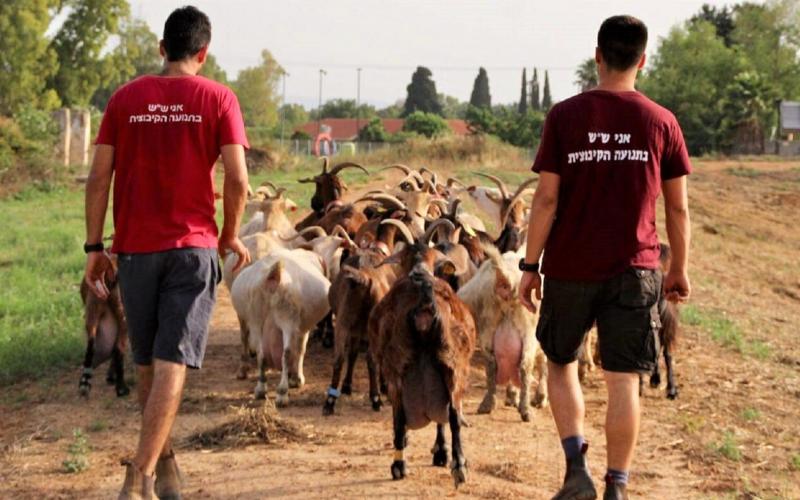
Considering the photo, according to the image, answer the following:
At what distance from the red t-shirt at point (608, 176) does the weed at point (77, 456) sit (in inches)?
132

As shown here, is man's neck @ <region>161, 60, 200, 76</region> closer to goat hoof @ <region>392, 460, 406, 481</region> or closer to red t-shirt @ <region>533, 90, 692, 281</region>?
red t-shirt @ <region>533, 90, 692, 281</region>

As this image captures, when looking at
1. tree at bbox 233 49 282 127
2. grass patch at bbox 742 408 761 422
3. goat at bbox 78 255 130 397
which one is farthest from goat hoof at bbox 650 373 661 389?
tree at bbox 233 49 282 127

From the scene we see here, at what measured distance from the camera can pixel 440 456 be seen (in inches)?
278

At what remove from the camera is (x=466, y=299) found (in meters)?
9.23

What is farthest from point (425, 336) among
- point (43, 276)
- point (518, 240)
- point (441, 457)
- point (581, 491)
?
point (43, 276)

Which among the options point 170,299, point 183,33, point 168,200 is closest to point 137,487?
point 170,299

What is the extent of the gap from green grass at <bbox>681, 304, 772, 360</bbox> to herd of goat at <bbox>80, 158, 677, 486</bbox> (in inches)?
95.9

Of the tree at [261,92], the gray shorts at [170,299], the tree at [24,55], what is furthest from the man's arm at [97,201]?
the tree at [261,92]

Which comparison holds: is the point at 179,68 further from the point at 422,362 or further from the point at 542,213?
the point at 422,362

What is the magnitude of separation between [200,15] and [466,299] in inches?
169

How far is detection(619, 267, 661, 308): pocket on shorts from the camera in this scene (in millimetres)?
5113

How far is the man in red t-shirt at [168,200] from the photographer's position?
5.33 m

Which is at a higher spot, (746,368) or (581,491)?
(581,491)

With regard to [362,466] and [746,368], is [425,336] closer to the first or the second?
[362,466]
